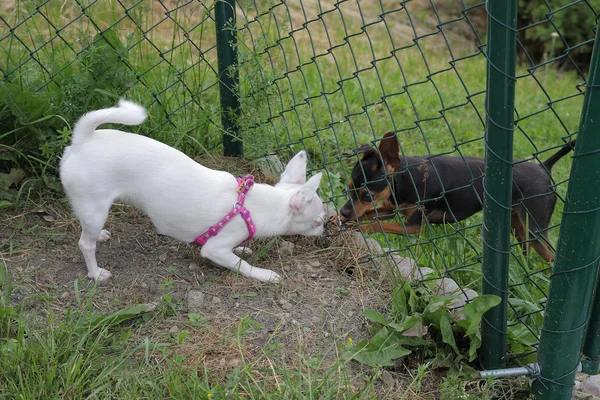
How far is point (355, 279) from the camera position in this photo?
3260mm

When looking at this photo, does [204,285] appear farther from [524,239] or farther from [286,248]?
[524,239]

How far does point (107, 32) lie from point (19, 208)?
1.05 meters

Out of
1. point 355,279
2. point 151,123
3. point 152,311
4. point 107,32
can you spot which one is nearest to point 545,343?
point 355,279

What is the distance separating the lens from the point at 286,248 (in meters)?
3.49

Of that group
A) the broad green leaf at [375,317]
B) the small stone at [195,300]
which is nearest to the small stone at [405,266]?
the broad green leaf at [375,317]

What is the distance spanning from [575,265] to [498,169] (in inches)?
15.9

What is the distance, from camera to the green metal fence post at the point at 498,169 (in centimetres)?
216

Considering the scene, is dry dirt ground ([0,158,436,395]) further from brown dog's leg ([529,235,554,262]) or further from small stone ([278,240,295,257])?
brown dog's leg ([529,235,554,262])

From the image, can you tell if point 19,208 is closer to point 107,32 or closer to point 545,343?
point 107,32

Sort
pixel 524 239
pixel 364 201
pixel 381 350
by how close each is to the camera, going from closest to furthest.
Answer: pixel 381 350 → pixel 524 239 → pixel 364 201

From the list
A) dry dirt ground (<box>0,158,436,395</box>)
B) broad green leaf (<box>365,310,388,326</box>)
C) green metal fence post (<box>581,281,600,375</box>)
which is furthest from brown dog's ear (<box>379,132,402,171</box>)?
green metal fence post (<box>581,281,600,375</box>)

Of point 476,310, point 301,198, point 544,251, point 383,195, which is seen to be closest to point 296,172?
point 301,198

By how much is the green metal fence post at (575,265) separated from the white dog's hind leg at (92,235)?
1861mm

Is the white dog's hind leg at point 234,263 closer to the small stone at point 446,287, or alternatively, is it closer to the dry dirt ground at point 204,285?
the dry dirt ground at point 204,285
